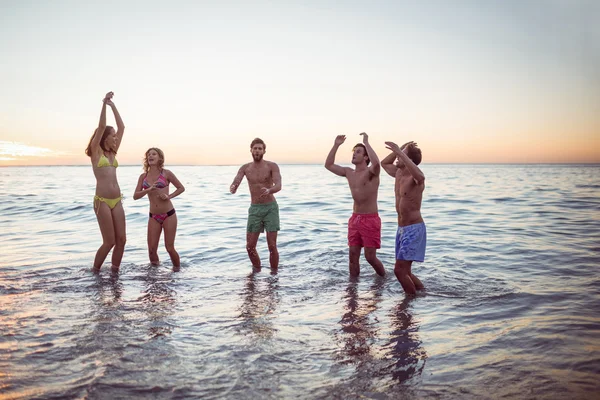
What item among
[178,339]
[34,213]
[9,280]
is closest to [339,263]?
[178,339]

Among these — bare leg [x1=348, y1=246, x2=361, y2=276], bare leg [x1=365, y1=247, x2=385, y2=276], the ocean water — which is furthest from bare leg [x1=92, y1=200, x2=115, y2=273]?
bare leg [x1=365, y1=247, x2=385, y2=276]

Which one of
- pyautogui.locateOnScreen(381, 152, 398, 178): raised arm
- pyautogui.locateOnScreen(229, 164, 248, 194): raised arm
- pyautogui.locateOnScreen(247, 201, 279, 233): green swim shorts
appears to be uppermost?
pyautogui.locateOnScreen(381, 152, 398, 178): raised arm

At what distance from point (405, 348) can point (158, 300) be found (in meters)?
3.38

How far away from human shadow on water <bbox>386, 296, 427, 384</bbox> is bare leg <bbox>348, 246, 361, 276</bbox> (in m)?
1.85

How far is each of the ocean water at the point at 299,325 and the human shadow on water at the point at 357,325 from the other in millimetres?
23

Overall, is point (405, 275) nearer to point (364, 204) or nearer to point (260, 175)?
point (364, 204)

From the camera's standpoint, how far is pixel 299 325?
542 centimetres

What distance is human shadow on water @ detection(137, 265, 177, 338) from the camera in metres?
5.18

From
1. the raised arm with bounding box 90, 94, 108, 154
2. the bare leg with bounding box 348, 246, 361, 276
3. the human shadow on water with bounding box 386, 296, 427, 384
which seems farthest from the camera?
the bare leg with bounding box 348, 246, 361, 276

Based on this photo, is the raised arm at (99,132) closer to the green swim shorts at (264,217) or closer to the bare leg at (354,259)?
the green swim shorts at (264,217)

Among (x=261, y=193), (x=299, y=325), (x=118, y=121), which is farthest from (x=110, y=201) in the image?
(x=299, y=325)

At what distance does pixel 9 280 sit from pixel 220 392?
5425 millimetres

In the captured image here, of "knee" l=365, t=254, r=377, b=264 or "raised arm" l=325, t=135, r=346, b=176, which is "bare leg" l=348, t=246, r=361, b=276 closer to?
"knee" l=365, t=254, r=377, b=264

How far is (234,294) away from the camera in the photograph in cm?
683
